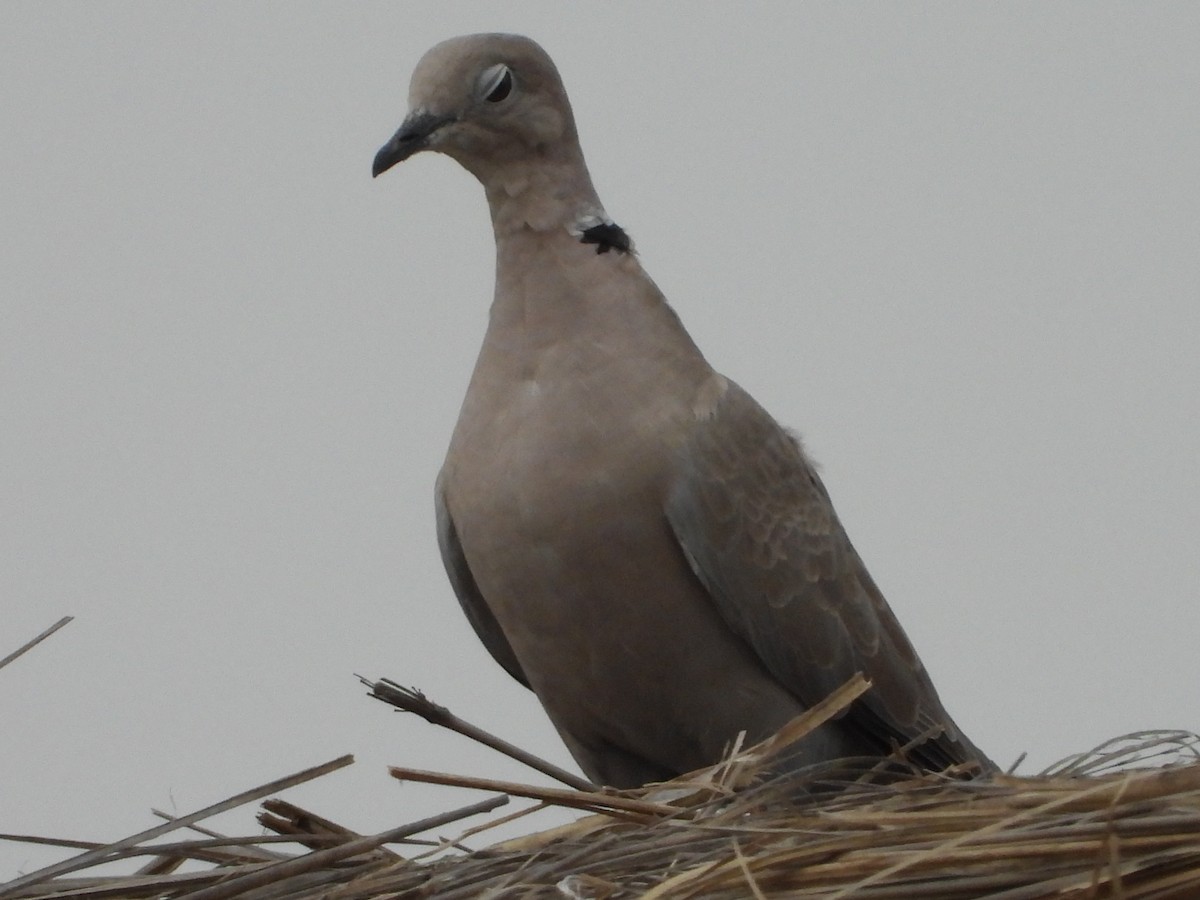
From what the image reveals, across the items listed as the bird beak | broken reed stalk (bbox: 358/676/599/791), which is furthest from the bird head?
broken reed stalk (bbox: 358/676/599/791)

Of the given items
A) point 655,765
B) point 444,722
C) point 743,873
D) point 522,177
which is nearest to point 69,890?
point 444,722

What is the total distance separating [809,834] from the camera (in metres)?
1.69

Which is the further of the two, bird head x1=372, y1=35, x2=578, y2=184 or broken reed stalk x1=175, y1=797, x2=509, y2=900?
bird head x1=372, y1=35, x2=578, y2=184

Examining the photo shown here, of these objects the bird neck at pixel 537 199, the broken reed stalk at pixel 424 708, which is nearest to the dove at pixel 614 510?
the bird neck at pixel 537 199

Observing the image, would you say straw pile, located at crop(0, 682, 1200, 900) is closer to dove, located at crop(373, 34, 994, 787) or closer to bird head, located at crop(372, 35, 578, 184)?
dove, located at crop(373, 34, 994, 787)

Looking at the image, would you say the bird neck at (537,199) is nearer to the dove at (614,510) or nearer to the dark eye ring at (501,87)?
the dove at (614,510)

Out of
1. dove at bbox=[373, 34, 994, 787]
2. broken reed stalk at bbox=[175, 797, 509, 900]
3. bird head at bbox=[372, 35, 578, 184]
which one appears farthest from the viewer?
bird head at bbox=[372, 35, 578, 184]

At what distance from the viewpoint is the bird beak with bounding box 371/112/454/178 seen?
104 inches

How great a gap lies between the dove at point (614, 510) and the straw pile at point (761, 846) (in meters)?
0.55

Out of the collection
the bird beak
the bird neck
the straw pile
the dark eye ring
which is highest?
the dark eye ring

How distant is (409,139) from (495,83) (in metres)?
0.16

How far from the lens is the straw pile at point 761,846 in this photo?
61.5 inches

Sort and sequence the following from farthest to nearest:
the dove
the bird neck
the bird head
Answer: the bird neck, the bird head, the dove

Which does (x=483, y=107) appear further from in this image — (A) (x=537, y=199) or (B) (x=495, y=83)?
(A) (x=537, y=199)
